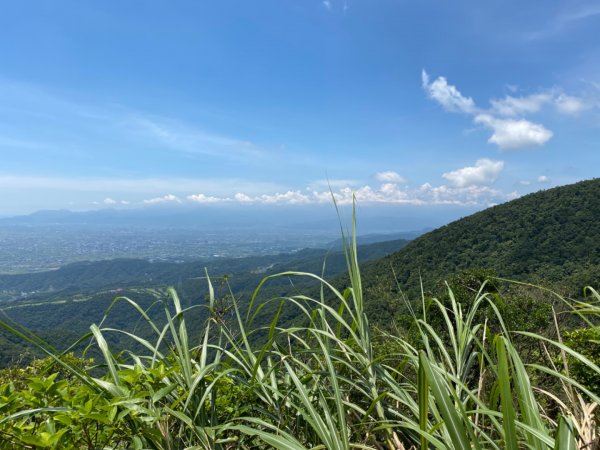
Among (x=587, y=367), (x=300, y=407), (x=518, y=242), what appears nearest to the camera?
(x=300, y=407)

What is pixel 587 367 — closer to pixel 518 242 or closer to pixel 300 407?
pixel 300 407

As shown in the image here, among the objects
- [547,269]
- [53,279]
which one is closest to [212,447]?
[547,269]

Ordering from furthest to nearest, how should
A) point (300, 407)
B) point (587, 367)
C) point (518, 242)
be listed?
point (518, 242) → point (587, 367) → point (300, 407)

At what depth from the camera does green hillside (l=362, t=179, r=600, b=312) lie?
34656 millimetres

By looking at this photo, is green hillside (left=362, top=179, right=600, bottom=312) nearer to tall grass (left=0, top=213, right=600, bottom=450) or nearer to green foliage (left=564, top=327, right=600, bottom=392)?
green foliage (left=564, top=327, right=600, bottom=392)

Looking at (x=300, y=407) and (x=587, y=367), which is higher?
(x=300, y=407)

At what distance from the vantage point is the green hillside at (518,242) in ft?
114

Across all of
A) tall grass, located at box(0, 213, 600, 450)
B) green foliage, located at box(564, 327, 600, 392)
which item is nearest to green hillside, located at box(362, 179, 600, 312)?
green foliage, located at box(564, 327, 600, 392)

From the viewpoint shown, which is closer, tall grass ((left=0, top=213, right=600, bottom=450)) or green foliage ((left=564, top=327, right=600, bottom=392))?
tall grass ((left=0, top=213, right=600, bottom=450))

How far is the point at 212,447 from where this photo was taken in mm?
971

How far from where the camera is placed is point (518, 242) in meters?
40.7

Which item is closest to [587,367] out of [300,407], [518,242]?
[300,407]

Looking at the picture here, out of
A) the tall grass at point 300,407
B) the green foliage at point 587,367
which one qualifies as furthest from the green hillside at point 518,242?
the tall grass at point 300,407

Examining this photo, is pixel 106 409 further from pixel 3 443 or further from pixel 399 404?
pixel 399 404
